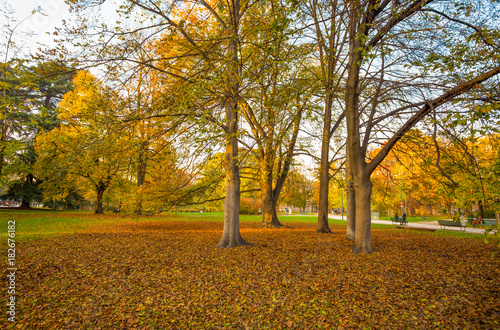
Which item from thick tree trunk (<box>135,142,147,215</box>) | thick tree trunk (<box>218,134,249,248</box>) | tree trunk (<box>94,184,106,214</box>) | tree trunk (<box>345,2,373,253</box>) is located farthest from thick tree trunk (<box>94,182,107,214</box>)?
tree trunk (<box>345,2,373,253</box>)

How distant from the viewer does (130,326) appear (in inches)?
143

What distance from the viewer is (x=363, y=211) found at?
762 cm

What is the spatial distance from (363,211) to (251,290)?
445 centimetres

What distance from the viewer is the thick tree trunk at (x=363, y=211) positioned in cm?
760

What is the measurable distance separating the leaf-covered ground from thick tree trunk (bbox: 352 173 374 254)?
1.49 feet

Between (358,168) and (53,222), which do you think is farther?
(53,222)

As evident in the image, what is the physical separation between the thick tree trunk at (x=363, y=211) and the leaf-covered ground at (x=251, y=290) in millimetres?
454

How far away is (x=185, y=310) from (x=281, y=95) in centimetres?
626

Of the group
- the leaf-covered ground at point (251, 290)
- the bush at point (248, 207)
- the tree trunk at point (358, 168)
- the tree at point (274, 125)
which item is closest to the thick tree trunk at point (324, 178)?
the tree at point (274, 125)

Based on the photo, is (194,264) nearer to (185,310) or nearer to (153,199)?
(185,310)

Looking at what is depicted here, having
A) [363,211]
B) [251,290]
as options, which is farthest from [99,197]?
[363,211]

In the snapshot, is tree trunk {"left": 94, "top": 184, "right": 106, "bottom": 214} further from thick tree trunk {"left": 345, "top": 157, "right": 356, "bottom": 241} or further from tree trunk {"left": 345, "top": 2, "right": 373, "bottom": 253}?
tree trunk {"left": 345, "top": 2, "right": 373, "bottom": 253}

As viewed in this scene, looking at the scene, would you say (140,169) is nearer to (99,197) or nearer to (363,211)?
(363,211)

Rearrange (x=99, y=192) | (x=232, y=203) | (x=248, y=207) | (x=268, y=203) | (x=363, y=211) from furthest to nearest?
(x=248, y=207) → (x=99, y=192) → (x=268, y=203) → (x=232, y=203) → (x=363, y=211)
